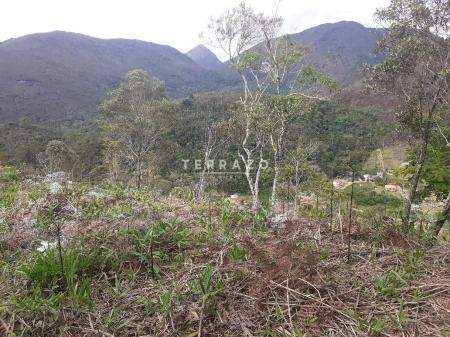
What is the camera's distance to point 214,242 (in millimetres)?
2520

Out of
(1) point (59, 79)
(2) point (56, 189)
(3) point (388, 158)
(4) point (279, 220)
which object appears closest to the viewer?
(4) point (279, 220)

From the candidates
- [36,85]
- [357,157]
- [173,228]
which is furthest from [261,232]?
[36,85]

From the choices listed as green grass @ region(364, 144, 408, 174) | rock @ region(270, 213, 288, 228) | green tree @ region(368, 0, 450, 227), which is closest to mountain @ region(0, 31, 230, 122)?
green grass @ region(364, 144, 408, 174)

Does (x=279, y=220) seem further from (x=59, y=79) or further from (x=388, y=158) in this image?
(x=59, y=79)

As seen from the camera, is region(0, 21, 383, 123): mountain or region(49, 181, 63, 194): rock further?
region(0, 21, 383, 123): mountain

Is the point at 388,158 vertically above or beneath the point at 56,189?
beneath

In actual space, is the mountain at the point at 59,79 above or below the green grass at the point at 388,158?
above

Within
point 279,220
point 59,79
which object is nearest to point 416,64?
point 279,220

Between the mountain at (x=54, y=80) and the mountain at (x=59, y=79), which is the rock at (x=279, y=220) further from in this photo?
the mountain at (x=54, y=80)

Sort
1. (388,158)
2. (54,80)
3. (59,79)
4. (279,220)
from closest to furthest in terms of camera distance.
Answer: (279,220)
(388,158)
(54,80)
(59,79)

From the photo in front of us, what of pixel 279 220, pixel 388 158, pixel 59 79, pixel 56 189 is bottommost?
pixel 388 158

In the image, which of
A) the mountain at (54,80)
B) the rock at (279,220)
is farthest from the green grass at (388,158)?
the mountain at (54,80)

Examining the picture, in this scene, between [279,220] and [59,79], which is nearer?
[279,220]

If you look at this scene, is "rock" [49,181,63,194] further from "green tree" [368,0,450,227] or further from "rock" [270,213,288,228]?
"green tree" [368,0,450,227]
